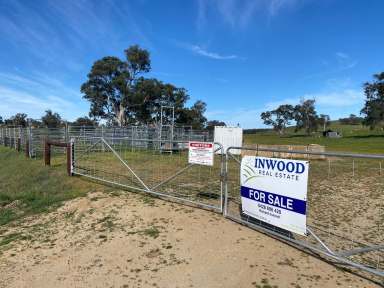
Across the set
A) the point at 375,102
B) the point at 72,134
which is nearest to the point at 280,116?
the point at 375,102

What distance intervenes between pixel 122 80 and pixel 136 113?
19.9 ft

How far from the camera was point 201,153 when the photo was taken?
758cm

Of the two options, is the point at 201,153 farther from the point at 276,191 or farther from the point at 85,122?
the point at 85,122

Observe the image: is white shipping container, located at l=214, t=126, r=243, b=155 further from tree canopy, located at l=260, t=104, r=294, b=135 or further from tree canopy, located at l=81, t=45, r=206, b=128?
tree canopy, located at l=260, t=104, r=294, b=135

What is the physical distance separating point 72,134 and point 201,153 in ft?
62.2

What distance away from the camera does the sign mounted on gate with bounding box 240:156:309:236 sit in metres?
5.10

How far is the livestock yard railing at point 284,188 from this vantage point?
5.26 meters

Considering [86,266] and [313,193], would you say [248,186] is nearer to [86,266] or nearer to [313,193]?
[86,266]

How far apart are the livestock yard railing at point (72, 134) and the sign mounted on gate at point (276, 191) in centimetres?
1210

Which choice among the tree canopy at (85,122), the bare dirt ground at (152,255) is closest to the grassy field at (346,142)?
the tree canopy at (85,122)

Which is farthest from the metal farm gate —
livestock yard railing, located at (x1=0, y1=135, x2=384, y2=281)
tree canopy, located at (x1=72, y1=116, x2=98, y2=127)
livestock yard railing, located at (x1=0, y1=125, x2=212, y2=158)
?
tree canopy, located at (x1=72, y1=116, x2=98, y2=127)

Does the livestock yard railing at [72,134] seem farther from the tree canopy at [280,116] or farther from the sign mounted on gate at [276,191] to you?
the tree canopy at [280,116]

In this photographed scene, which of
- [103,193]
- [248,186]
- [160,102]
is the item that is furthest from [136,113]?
[248,186]

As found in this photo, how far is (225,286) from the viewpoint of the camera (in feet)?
14.2
